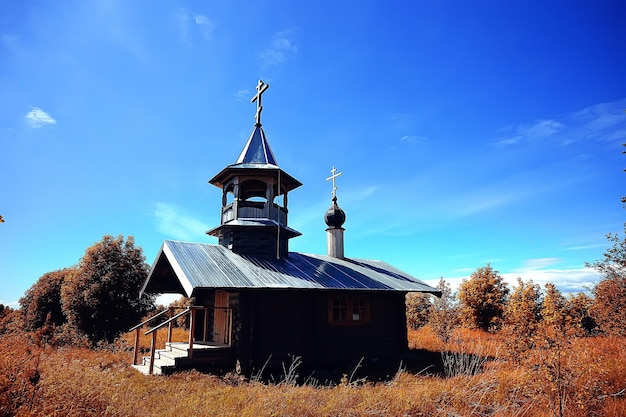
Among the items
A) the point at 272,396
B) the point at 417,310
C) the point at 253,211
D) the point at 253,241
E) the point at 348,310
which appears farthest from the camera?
the point at 417,310

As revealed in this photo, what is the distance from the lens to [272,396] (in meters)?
7.36

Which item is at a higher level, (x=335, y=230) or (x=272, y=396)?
(x=335, y=230)

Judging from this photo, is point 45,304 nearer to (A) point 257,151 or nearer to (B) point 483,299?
(A) point 257,151

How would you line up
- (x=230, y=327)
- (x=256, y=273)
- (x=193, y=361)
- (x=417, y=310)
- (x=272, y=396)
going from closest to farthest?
(x=272, y=396) < (x=193, y=361) < (x=230, y=327) < (x=256, y=273) < (x=417, y=310)

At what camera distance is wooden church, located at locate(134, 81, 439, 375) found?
35.2 ft

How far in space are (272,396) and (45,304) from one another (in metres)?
21.1

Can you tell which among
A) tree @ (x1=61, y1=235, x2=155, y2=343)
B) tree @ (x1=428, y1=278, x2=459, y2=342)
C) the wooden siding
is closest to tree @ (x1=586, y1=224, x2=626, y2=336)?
tree @ (x1=428, y1=278, x2=459, y2=342)

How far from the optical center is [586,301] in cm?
1955

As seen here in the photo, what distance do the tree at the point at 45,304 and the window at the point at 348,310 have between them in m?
17.6

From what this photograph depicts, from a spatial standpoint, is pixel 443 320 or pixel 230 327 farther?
pixel 443 320

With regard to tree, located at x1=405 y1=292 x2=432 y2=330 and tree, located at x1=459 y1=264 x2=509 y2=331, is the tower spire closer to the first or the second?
tree, located at x1=459 y1=264 x2=509 y2=331

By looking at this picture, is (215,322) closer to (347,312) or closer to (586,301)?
(347,312)

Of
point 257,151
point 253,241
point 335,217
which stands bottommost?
point 253,241

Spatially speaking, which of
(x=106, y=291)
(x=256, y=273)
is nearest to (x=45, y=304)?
(x=106, y=291)
